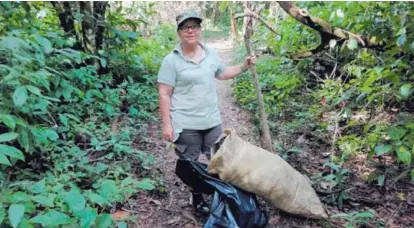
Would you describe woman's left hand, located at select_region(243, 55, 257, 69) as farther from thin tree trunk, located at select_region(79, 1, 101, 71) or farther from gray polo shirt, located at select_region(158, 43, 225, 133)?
thin tree trunk, located at select_region(79, 1, 101, 71)

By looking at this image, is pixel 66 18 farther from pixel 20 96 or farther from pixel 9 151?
pixel 9 151

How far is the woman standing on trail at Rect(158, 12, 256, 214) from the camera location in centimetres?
252

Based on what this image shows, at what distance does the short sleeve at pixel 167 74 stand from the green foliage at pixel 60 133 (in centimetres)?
72

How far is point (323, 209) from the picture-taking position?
258cm

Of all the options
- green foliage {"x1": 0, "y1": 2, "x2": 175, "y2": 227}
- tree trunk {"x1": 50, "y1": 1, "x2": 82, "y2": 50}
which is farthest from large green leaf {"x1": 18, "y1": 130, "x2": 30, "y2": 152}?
tree trunk {"x1": 50, "y1": 1, "x2": 82, "y2": 50}

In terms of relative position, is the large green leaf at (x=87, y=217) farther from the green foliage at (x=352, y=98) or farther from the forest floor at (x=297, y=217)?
the green foliage at (x=352, y=98)

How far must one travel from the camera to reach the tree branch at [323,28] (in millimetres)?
3084

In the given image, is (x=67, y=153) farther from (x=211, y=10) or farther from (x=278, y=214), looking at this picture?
(x=211, y=10)

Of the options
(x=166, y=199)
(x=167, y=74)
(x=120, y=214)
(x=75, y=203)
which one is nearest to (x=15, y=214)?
(x=75, y=203)

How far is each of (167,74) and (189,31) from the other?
13.2 inches

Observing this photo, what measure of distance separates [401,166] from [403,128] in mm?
897

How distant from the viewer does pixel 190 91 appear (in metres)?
2.60

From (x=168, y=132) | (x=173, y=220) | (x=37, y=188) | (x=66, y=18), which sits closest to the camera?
(x=37, y=188)

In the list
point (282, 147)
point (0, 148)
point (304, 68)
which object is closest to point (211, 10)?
point (304, 68)
